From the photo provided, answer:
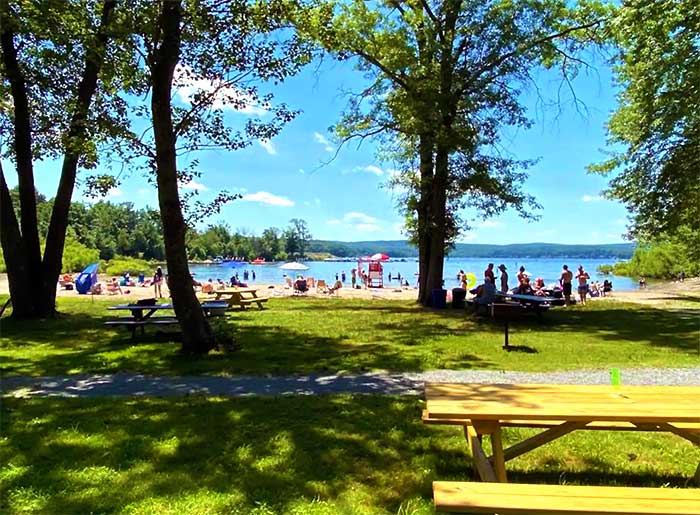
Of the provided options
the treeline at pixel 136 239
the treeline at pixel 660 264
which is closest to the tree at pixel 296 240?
the treeline at pixel 136 239

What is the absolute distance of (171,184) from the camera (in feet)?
28.0

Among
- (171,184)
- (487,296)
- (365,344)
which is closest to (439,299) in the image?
(487,296)

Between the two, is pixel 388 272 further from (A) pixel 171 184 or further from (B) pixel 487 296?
(A) pixel 171 184

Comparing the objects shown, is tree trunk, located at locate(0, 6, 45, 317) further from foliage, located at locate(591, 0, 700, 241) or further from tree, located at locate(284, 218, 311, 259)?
tree, located at locate(284, 218, 311, 259)

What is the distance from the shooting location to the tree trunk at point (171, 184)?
848cm

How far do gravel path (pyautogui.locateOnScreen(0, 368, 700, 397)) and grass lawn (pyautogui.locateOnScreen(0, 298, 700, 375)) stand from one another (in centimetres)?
42

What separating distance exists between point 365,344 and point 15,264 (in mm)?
9442

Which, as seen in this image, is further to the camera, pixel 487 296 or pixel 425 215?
pixel 425 215

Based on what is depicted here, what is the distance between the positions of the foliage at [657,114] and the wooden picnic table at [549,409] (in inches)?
439

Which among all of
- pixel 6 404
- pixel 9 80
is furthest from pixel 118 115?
pixel 6 404

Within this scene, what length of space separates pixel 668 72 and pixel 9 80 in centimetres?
1722

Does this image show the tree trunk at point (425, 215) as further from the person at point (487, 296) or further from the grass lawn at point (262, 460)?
the grass lawn at point (262, 460)

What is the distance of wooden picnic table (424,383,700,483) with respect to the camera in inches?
122

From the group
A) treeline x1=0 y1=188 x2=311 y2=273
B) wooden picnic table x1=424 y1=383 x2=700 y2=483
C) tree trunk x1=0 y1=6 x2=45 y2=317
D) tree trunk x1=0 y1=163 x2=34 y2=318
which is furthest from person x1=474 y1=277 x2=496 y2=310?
treeline x1=0 y1=188 x2=311 y2=273
